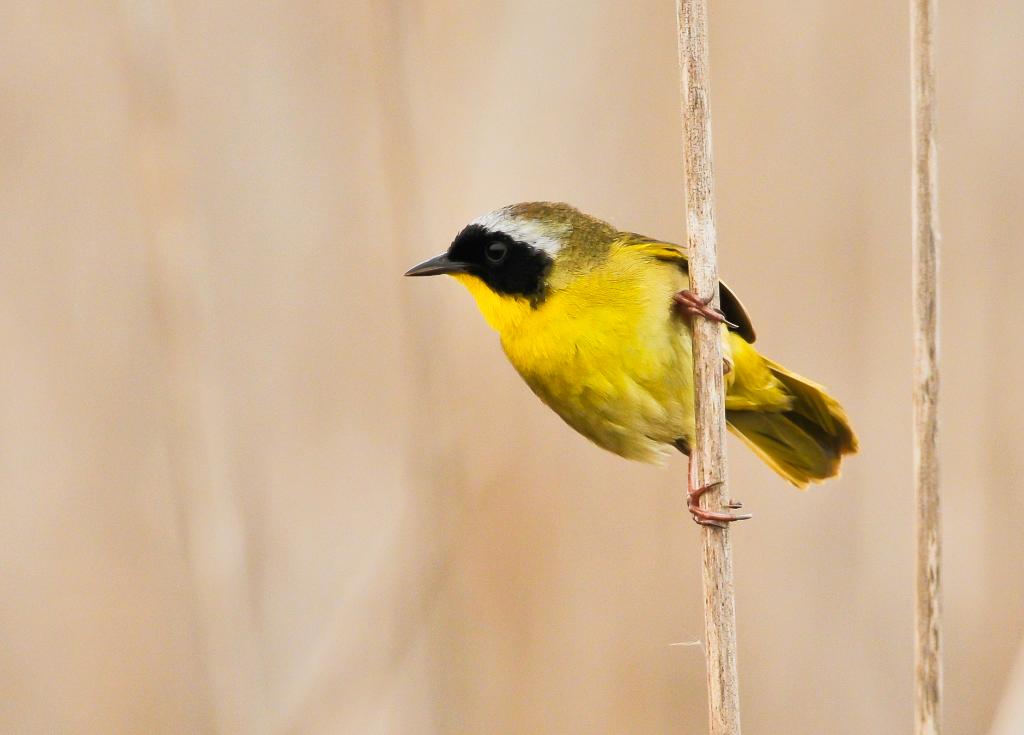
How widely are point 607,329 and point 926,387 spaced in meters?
0.67

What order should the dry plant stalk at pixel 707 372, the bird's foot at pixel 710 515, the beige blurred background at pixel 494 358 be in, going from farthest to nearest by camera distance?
the beige blurred background at pixel 494 358, the bird's foot at pixel 710 515, the dry plant stalk at pixel 707 372

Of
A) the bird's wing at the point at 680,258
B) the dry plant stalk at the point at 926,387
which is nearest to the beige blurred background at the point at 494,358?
the bird's wing at the point at 680,258

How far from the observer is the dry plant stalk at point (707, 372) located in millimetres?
1858

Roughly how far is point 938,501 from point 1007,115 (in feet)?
5.26

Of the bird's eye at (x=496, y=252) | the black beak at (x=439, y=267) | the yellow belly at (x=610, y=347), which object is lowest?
the yellow belly at (x=610, y=347)

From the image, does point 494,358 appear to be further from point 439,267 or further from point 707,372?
point 707,372

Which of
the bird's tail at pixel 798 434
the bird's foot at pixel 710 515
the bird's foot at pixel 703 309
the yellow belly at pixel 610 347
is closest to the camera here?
A: the bird's foot at pixel 710 515

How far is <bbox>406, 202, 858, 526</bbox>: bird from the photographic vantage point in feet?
7.89

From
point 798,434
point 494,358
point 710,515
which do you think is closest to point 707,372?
point 710,515

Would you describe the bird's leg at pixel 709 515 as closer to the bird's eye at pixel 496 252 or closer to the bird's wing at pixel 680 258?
the bird's wing at pixel 680 258

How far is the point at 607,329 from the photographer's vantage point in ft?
7.85

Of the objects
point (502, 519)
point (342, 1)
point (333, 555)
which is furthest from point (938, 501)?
point (342, 1)

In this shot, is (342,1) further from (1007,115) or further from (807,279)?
(1007,115)

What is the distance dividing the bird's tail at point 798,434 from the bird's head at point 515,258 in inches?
23.2
